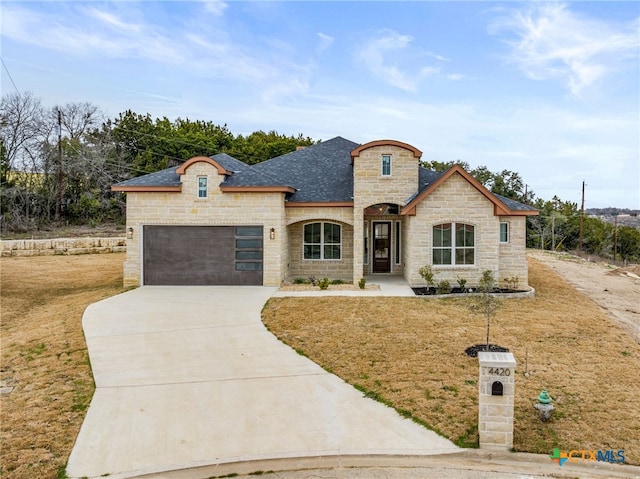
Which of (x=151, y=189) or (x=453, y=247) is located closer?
(x=453, y=247)

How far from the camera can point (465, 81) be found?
68.9 feet

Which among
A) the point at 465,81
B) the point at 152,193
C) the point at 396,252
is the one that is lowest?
Answer: the point at 396,252

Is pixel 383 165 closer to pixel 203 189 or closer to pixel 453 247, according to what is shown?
pixel 453 247

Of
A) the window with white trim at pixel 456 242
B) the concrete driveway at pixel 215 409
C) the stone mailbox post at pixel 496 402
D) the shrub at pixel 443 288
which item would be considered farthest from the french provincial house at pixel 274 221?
the stone mailbox post at pixel 496 402

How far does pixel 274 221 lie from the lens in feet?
52.8

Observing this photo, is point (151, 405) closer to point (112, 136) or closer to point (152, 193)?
point (152, 193)

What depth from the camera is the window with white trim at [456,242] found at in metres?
15.3

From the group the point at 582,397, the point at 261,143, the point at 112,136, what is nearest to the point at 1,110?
the point at 112,136

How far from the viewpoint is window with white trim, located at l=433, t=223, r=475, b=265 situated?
15.3m

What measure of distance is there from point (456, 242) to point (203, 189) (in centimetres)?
985

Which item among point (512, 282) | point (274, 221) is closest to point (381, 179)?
point (274, 221)

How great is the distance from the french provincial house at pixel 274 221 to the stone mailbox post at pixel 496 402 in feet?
33.6

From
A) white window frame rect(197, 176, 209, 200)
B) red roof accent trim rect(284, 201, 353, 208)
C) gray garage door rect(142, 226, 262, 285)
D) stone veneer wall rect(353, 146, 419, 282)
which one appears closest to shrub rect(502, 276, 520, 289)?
stone veneer wall rect(353, 146, 419, 282)

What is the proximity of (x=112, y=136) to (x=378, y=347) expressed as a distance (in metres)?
40.0
